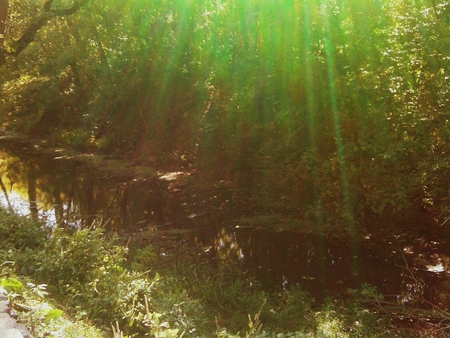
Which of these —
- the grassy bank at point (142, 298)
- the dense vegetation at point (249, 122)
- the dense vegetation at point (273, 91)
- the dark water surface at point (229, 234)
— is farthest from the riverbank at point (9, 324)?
the dense vegetation at point (273, 91)

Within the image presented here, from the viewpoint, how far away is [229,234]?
1155cm

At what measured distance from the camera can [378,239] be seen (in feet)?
34.4

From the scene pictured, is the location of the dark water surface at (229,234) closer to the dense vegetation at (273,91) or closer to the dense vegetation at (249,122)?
the dense vegetation at (249,122)

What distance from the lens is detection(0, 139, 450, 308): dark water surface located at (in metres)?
8.75

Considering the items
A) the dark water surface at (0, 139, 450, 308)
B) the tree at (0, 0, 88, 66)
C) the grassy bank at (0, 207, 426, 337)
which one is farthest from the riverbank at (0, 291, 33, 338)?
the tree at (0, 0, 88, 66)

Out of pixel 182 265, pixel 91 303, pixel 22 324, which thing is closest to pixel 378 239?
pixel 182 265

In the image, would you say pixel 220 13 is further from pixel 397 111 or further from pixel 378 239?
pixel 378 239

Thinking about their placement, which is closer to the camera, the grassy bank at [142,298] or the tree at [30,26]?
the grassy bank at [142,298]

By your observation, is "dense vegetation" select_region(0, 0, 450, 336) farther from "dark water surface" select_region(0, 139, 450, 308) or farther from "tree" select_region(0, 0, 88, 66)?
"dark water surface" select_region(0, 139, 450, 308)

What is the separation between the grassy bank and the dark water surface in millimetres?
719

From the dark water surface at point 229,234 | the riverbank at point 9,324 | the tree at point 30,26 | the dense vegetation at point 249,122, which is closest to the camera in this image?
the riverbank at point 9,324

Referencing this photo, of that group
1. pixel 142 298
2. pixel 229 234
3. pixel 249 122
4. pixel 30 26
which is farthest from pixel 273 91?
pixel 142 298

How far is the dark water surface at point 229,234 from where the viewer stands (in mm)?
8750

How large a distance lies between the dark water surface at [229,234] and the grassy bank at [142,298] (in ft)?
2.36
